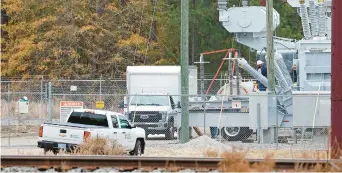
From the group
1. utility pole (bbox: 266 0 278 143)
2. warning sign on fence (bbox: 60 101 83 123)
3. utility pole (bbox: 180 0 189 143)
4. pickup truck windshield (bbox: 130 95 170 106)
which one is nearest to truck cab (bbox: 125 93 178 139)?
pickup truck windshield (bbox: 130 95 170 106)

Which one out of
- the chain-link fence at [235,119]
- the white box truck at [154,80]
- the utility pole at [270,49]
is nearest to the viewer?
the chain-link fence at [235,119]

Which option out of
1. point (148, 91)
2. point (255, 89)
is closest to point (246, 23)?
point (255, 89)

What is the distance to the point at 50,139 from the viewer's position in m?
25.6

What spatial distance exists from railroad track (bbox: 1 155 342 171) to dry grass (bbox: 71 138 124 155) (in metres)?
4.95

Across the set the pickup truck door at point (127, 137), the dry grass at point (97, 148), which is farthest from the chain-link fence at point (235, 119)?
the dry grass at point (97, 148)

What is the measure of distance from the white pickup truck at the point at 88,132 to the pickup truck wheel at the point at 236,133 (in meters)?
7.97

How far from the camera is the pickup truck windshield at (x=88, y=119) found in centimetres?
2695

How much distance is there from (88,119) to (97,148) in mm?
3364

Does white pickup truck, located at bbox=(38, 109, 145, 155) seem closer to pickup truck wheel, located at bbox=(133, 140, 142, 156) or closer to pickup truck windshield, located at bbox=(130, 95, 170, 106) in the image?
pickup truck wheel, located at bbox=(133, 140, 142, 156)

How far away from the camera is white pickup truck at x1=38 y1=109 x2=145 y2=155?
83.4ft

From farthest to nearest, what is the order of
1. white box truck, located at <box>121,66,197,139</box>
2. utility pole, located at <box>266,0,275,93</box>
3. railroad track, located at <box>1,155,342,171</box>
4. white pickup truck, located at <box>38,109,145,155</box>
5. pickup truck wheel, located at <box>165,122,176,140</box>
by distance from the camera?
white box truck, located at <box>121,66,197,139</box> → pickup truck wheel, located at <box>165,122,176,140</box> → utility pole, located at <box>266,0,275,93</box> → white pickup truck, located at <box>38,109,145,155</box> → railroad track, located at <box>1,155,342,171</box>

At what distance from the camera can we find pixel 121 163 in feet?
60.5

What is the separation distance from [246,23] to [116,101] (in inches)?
322

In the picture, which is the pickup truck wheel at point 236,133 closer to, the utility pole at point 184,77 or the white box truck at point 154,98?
the white box truck at point 154,98
